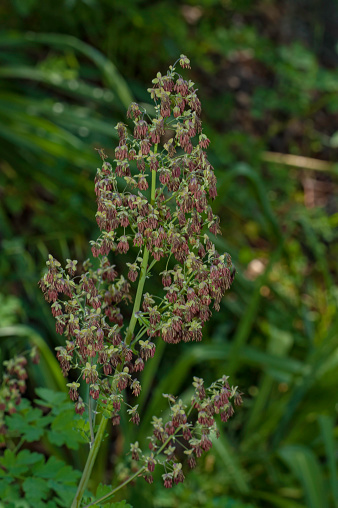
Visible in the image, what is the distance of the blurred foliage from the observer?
2572mm

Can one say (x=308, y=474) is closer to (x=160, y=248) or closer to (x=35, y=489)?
(x=35, y=489)

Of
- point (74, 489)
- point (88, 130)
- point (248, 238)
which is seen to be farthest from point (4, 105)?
point (74, 489)

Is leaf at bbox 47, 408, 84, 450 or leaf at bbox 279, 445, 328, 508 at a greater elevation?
leaf at bbox 47, 408, 84, 450

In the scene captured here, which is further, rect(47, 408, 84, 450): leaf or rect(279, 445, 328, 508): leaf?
rect(279, 445, 328, 508): leaf

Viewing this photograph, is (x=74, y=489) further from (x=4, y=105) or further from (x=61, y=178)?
(x=4, y=105)

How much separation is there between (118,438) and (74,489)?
169 cm

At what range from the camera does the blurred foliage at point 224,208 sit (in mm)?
2572

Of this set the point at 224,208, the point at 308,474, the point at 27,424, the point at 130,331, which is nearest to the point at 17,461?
the point at 27,424

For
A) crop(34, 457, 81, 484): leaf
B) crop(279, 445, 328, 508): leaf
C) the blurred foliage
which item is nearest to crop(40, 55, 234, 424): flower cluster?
crop(34, 457, 81, 484): leaf

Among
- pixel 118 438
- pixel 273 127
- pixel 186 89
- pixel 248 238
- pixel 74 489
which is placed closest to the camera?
pixel 186 89

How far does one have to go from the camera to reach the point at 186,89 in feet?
3.28

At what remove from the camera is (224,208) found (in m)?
3.77

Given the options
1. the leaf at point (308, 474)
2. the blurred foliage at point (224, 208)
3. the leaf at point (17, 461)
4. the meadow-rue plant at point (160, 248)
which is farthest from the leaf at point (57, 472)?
the leaf at point (308, 474)

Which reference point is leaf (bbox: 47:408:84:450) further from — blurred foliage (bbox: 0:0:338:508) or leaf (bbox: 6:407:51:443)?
blurred foliage (bbox: 0:0:338:508)
